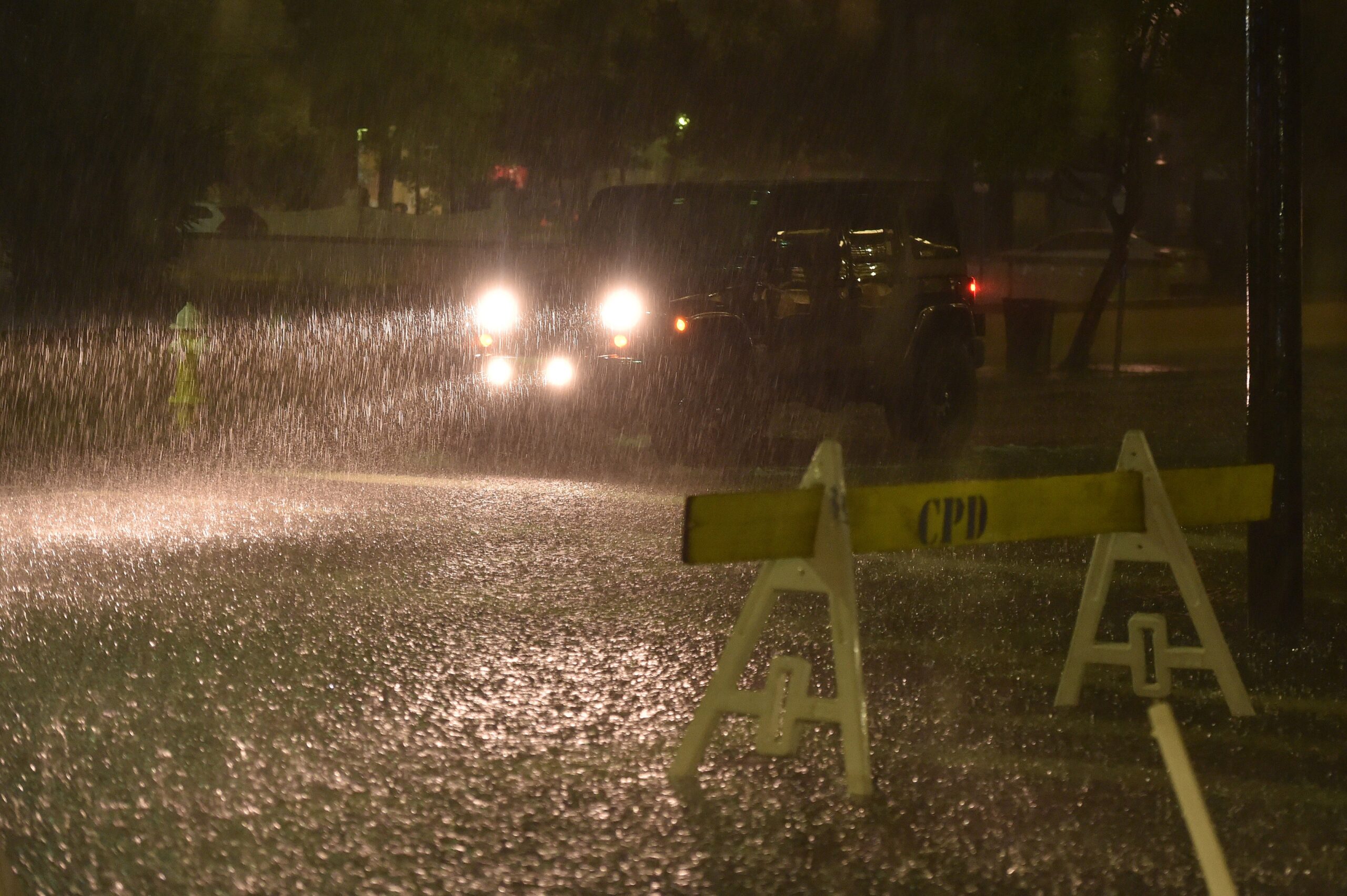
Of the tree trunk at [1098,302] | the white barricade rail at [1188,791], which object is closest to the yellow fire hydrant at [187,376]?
the tree trunk at [1098,302]

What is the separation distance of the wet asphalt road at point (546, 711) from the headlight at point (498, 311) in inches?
75.0

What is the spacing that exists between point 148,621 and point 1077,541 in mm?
5411

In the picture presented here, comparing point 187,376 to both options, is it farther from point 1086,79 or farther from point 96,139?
point 96,139

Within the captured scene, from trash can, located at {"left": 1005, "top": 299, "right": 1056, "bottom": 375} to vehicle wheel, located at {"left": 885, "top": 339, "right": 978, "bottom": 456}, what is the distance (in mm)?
7430

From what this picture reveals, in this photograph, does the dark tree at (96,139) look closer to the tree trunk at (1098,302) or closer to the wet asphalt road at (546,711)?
the tree trunk at (1098,302)

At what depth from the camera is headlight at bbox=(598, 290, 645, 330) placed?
1334 cm

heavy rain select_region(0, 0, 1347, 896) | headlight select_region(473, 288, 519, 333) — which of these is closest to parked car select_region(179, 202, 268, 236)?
heavy rain select_region(0, 0, 1347, 896)

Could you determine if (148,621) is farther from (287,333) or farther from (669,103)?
(669,103)

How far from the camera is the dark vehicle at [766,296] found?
1336 centimetres

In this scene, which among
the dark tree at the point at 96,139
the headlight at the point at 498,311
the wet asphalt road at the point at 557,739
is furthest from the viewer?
the dark tree at the point at 96,139

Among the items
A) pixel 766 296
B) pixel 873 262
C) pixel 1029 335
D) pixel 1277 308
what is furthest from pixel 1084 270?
pixel 1277 308

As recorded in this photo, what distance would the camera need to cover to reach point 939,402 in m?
14.9

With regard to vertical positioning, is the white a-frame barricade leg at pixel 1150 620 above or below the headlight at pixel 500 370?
below

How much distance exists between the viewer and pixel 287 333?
2802cm
